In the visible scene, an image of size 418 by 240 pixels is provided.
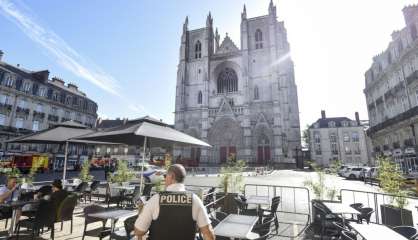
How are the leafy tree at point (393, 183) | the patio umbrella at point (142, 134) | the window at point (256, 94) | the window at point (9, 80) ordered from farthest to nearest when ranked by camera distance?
1. the window at point (256, 94)
2. the window at point (9, 80)
3. the patio umbrella at point (142, 134)
4. the leafy tree at point (393, 183)

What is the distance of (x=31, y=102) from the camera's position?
91.5 ft

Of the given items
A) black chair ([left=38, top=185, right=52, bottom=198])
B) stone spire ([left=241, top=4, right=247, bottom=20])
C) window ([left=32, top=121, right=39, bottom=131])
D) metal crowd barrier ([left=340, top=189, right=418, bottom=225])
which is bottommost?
metal crowd barrier ([left=340, top=189, right=418, bottom=225])

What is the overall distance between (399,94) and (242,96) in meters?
21.4

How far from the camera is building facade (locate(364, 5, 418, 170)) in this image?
1789 cm

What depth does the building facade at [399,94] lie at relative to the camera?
704 inches

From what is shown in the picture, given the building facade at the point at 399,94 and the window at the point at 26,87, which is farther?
the window at the point at 26,87

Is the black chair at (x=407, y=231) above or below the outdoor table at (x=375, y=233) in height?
below

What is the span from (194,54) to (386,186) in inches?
1610

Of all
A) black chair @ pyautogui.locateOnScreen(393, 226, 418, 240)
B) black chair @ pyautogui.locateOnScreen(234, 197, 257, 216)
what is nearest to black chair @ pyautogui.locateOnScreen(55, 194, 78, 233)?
black chair @ pyautogui.locateOnScreen(234, 197, 257, 216)

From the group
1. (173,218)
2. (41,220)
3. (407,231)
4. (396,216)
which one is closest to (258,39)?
(396,216)

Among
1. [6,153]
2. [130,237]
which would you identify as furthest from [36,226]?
[6,153]

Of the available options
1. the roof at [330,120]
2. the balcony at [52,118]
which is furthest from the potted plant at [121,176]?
the roof at [330,120]

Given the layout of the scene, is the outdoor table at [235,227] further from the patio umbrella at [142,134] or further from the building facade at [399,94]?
the building facade at [399,94]

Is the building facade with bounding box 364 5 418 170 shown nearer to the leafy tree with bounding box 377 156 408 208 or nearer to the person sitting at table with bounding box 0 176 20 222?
the leafy tree with bounding box 377 156 408 208
